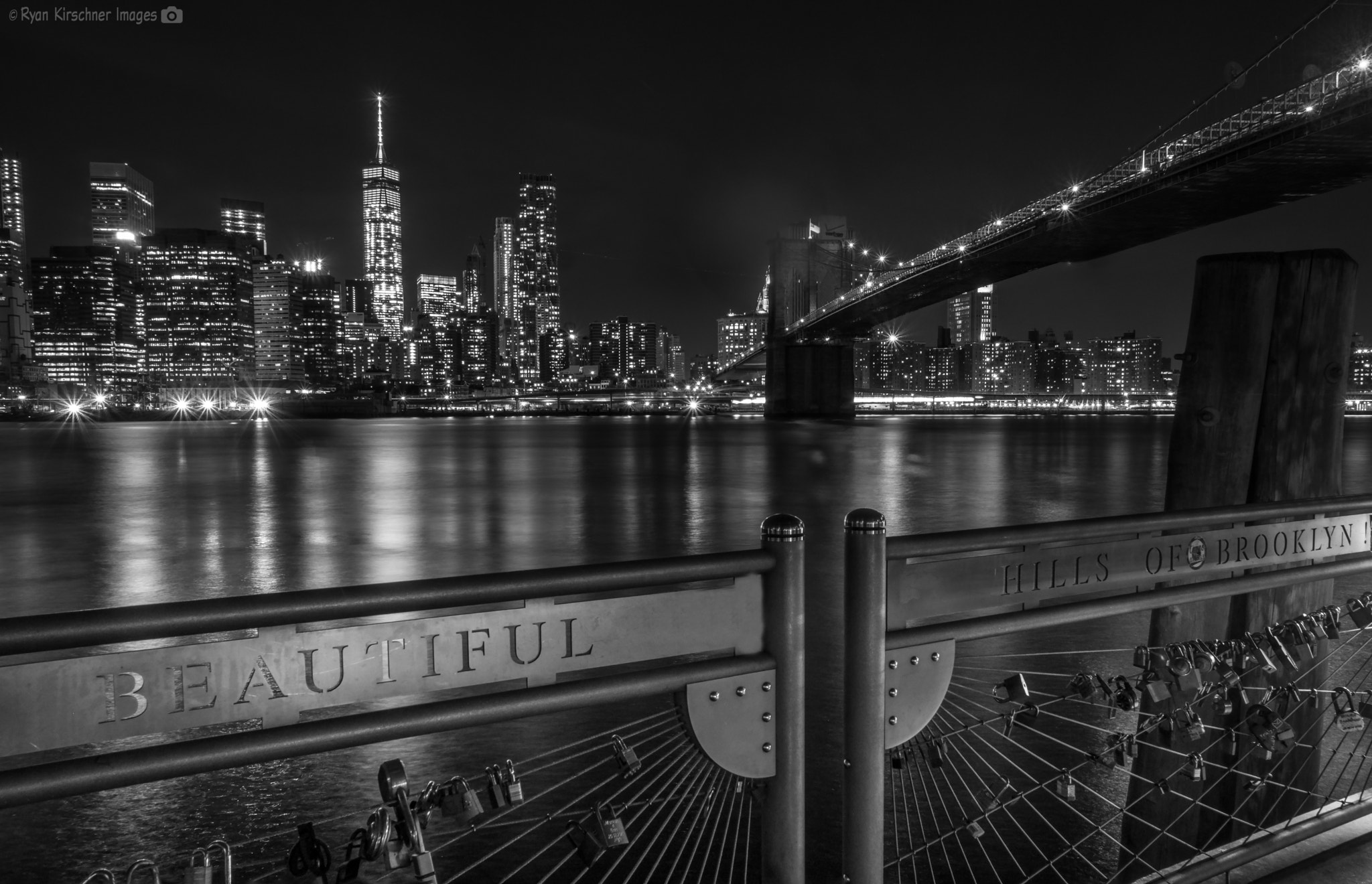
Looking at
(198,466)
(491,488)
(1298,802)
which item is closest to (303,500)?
(491,488)

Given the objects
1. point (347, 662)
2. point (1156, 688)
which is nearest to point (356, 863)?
point (347, 662)

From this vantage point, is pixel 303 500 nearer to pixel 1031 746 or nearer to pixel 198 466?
pixel 198 466

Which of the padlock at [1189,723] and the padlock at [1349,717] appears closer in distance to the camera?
the padlock at [1189,723]

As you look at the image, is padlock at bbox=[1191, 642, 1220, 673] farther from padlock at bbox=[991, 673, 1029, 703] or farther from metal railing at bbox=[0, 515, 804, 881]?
metal railing at bbox=[0, 515, 804, 881]

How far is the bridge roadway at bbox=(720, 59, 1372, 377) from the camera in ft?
101

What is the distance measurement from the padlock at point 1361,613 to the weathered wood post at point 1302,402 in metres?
0.41

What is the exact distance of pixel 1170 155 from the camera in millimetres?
38094

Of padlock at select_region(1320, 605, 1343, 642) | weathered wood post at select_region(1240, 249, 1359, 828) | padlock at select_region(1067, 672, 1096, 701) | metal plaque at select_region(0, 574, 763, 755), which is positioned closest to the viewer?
metal plaque at select_region(0, 574, 763, 755)

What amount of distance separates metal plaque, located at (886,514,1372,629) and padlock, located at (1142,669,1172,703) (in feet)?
1.05

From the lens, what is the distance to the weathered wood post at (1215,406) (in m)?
4.11

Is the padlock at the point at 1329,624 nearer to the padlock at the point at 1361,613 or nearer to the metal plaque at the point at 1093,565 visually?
the padlock at the point at 1361,613

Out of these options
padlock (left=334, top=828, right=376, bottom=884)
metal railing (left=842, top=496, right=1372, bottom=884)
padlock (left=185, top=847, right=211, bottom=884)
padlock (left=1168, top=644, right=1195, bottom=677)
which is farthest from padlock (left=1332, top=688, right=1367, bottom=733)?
padlock (left=185, top=847, right=211, bottom=884)

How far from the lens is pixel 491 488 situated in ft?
90.7

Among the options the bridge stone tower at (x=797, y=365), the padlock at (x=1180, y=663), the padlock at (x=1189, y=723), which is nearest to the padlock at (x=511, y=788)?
the padlock at (x=1180, y=663)
